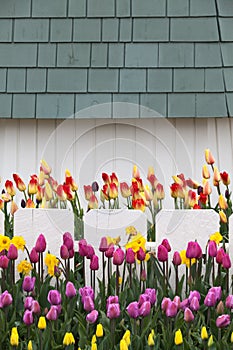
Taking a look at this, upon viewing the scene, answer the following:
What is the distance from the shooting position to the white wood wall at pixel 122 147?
5.21 meters

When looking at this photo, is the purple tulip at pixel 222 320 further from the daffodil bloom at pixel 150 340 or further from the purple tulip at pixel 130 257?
the purple tulip at pixel 130 257

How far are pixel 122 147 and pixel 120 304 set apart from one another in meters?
2.79

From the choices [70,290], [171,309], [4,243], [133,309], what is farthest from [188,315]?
[4,243]

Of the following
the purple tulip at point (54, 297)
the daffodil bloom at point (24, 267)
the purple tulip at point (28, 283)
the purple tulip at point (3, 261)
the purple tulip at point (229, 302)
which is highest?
the purple tulip at point (3, 261)

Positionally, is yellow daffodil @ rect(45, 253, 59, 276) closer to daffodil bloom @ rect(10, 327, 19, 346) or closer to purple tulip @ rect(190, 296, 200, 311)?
daffodil bloom @ rect(10, 327, 19, 346)

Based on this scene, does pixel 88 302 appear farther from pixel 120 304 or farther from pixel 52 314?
pixel 120 304

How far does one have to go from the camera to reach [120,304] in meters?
2.49

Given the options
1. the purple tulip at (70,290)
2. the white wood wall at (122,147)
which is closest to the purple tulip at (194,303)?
the purple tulip at (70,290)

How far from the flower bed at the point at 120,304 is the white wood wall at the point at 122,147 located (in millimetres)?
2442

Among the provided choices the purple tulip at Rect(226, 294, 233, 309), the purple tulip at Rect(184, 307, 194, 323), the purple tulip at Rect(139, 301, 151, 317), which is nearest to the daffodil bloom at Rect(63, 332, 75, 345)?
the purple tulip at Rect(139, 301, 151, 317)

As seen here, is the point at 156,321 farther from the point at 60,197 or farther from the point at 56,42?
the point at 56,42

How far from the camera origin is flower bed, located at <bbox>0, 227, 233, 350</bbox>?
2258 mm

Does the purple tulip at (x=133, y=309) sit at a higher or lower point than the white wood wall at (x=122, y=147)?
lower

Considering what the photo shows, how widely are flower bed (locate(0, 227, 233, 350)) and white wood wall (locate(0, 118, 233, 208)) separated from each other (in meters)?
2.44
